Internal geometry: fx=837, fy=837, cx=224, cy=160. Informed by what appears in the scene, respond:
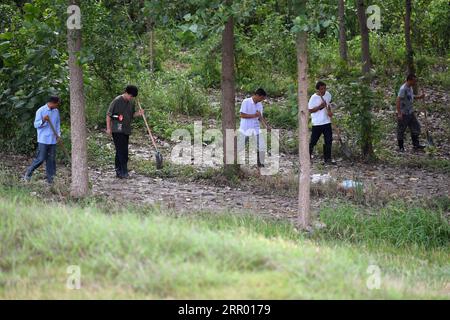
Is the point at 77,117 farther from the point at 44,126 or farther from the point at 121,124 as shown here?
the point at 121,124

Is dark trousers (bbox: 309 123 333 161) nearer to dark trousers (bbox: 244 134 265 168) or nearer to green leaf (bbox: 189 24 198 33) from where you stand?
dark trousers (bbox: 244 134 265 168)

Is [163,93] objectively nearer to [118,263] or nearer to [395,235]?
[395,235]

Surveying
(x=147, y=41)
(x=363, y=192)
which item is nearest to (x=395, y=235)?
(x=363, y=192)

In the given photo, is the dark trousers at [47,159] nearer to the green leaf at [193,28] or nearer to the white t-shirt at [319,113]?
the green leaf at [193,28]

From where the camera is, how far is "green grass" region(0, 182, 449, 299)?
694cm

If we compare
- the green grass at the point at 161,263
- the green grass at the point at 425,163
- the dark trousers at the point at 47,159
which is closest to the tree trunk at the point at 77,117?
the dark trousers at the point at 47,159

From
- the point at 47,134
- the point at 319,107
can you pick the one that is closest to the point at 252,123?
the point at 319,107

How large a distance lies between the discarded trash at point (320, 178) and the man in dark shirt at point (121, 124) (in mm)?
3300

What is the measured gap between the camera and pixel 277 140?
17984mm

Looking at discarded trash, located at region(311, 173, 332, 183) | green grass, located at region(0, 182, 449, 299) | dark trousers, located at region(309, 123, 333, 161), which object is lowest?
green grass, located at region(0, 182, 449, 299)

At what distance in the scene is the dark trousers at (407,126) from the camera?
59.1 ft

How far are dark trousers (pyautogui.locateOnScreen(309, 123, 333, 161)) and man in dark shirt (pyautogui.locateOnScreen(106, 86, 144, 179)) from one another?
3.79m

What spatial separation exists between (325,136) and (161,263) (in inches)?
Answer: 378

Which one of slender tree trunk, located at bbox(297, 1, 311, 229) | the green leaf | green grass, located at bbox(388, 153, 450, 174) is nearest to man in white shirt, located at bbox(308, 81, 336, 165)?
green grass, located at bbox(388, 153, 450, 174)
